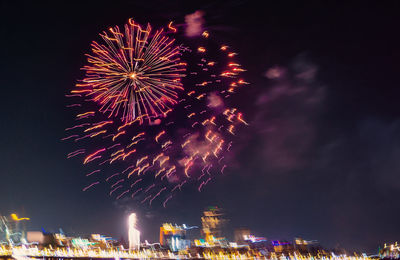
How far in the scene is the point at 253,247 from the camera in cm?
14438

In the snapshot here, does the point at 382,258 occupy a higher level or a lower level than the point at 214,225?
lower

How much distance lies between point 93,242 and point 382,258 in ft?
293

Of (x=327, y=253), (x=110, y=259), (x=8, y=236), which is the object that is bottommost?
(x=327, y=253)

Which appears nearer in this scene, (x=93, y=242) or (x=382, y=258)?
(x=382, y=258)

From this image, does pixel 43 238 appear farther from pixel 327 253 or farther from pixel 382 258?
pixel 382 258

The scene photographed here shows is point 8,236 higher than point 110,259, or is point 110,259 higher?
point 8,236

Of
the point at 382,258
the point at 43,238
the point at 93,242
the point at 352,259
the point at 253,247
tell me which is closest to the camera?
the point at 382,258

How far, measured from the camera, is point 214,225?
18225cm

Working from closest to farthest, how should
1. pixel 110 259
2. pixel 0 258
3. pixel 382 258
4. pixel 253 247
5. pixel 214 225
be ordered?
pixel 0 258
pixel 110 259
pixel 382 258
pixel 253 247
pixel 214 225

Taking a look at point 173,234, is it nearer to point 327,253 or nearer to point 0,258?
point 327,253

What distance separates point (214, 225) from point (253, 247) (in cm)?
3982

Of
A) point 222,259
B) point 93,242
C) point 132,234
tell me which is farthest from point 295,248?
point 132,234

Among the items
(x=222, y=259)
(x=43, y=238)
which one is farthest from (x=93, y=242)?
(x=222, y=259)

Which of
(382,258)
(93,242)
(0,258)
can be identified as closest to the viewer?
(0,258)
